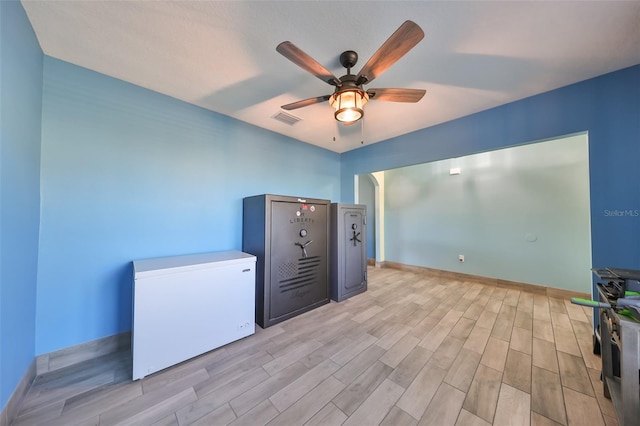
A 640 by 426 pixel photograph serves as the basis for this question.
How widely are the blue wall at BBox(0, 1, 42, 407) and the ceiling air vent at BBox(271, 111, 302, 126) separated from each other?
188 centimetres

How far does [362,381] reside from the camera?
1.48 meters

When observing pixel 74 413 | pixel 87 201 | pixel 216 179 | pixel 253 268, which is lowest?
pixel 74 413

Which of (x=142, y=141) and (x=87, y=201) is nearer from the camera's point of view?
(x=87, y=201)

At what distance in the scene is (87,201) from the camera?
5.80ft

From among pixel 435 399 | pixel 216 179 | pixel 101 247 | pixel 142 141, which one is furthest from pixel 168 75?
pixel 435 399

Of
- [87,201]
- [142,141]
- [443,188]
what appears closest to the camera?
[87,201]

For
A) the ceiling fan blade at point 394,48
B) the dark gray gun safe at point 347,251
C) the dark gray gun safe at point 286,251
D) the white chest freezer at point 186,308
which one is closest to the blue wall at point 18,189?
the white chest freezer at point 186,308

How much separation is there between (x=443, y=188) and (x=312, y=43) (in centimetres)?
368

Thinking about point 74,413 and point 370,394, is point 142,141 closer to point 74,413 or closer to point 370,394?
point 74,413

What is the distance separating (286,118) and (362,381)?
285 cm

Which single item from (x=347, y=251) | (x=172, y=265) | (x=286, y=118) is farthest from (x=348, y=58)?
(x=347, y=251)

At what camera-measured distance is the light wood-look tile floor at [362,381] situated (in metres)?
1.22

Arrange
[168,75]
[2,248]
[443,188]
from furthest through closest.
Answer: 1. [443,188]
2. [168,75]
3. [2,248]

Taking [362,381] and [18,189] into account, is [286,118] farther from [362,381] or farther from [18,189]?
[362,381]
